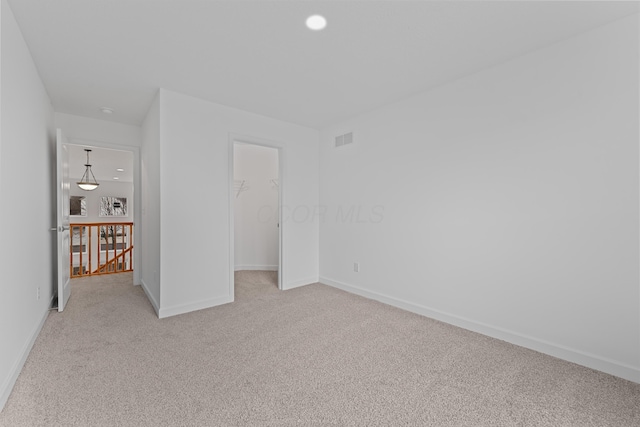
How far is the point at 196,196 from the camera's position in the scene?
10.6 ft

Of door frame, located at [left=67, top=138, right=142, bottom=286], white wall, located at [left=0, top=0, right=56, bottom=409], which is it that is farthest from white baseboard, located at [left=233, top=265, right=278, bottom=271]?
white wall, located at [left=0, top=0, right=56, bottom=409]

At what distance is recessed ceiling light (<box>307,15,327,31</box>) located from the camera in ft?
6.24

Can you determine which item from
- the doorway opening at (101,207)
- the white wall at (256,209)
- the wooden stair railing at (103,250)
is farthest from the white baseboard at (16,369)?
the doorway opening at (101,207)

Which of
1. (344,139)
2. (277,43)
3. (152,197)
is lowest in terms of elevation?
(152,197)

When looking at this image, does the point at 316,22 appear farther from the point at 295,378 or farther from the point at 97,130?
the point at 97,130

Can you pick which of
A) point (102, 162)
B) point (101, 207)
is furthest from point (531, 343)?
point (101, 207)

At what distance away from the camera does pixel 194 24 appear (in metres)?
1.97

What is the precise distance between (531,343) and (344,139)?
299cm

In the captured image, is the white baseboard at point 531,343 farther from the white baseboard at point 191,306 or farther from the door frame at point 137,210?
the door frame at point 137,210

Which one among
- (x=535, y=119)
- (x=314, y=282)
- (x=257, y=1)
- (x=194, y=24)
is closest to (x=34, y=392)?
(x=194, y=24)

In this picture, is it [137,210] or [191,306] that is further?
[137,210]

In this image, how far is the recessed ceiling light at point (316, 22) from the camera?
190 cm

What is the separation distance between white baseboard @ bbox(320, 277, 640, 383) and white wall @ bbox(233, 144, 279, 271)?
2629 mm

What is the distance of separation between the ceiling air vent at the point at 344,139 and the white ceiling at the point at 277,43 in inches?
29.3
